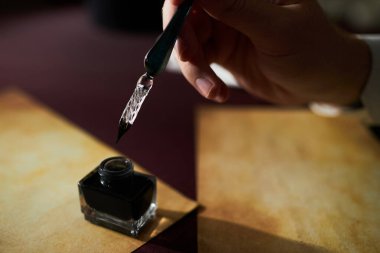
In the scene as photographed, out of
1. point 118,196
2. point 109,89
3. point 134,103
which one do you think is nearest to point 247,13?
point 134,103

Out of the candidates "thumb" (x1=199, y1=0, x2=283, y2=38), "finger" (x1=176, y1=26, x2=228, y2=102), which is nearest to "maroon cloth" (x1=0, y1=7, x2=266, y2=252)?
"finger" (x1=176, y1=26, x2=228, y2=102)

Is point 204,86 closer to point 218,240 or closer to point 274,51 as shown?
point 274,51

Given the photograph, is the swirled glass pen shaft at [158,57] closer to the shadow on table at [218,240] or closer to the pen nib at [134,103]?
the pen nib at [134,103]

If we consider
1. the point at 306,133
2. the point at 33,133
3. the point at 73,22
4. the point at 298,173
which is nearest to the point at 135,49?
the point at 73,22

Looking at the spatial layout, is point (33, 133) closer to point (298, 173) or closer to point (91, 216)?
point (91, 216)

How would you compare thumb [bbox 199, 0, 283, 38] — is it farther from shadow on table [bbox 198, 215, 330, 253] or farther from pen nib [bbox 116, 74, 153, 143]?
shadow on table [bbox 198, 215, 330, 253]
